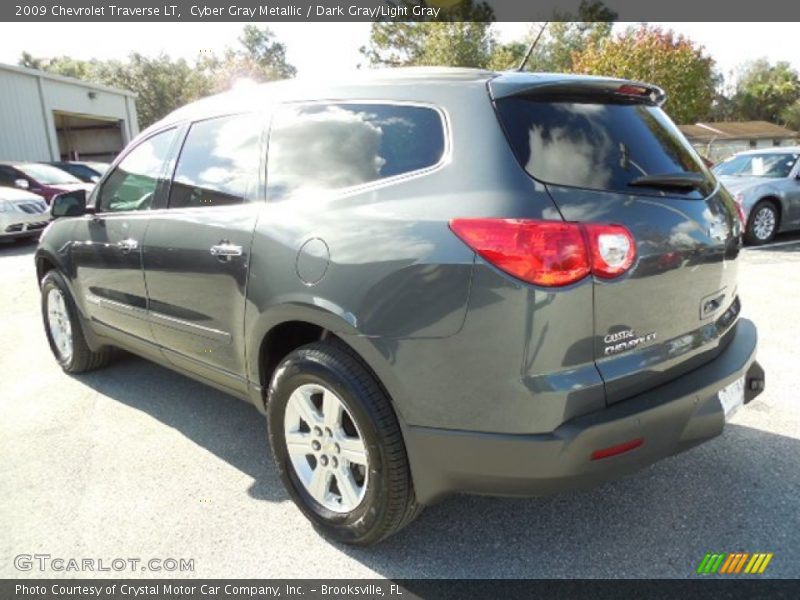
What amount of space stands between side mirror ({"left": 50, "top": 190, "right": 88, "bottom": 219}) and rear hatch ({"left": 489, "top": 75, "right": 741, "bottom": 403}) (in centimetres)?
305

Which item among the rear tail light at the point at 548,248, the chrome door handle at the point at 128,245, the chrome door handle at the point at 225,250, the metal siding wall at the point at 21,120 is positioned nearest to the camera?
the rear tail light at the point at 548,248

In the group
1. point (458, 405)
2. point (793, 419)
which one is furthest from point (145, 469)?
point (793, 419)

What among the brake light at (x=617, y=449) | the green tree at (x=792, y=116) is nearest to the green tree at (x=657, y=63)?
the brake light at (x=617, y=449)

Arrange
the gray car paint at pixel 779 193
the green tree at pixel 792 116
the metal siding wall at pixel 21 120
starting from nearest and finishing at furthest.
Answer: the gray car paint at pixel 779 193
the metal siding wall at pixel 21 120
the green tree at pixel 792 116

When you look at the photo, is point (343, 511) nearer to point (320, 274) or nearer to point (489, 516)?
point (489, 516)

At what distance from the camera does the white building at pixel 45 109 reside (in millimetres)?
19422

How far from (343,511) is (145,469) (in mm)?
1304

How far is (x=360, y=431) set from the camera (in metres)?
2.20

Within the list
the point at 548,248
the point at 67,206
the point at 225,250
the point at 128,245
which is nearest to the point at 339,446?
the point at 225,250

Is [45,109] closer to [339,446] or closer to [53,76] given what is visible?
[53,76]

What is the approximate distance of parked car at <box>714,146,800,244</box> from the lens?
9062 mm

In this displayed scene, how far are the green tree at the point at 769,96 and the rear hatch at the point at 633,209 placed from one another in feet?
257

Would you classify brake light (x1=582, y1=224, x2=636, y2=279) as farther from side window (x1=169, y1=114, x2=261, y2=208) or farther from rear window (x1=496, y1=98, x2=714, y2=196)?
side window (x1=169, y1=114, x2=261, y2=208)

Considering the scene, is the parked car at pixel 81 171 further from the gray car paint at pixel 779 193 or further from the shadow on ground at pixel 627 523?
the shadow on ground at pixel 627 523
